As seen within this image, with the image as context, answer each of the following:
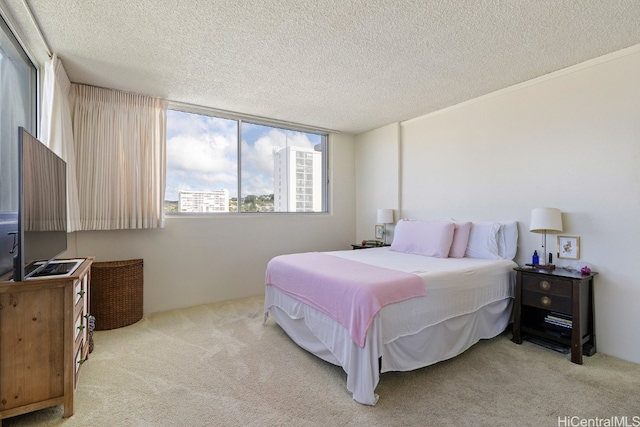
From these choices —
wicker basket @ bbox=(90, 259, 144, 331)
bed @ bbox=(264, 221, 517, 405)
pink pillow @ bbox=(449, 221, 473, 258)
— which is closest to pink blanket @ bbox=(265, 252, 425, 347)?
bed @ bbox=(264, 221, 517, 405)

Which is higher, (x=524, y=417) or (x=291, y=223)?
(x=291, y=223)

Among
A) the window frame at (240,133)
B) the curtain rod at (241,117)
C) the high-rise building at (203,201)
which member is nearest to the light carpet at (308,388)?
the high-rise building at (203,201)

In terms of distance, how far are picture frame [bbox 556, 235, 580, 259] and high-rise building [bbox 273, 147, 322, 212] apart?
3.06 m

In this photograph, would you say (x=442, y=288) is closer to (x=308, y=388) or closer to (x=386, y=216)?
(x=308, y=388)

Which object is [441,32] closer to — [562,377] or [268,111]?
[268,111]

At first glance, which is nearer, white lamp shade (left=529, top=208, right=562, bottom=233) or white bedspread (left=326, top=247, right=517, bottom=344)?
white bedspread (left=326, top=247, right=517, bottom=344)

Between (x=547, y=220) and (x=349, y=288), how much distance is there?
188 cm

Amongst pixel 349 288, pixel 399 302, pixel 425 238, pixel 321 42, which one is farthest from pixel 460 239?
pixel 321 42

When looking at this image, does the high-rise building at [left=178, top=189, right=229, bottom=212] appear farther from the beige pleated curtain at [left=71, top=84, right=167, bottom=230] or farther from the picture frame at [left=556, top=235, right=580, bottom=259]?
the picture frame at [left=556, top=235, right=580, bottom=259]

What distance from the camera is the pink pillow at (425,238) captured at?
3.19 meters

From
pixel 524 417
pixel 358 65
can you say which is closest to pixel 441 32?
pixel 358 65

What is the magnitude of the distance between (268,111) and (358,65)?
1.56 m

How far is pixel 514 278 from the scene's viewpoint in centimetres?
290

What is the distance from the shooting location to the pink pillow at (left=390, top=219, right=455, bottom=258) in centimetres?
319
